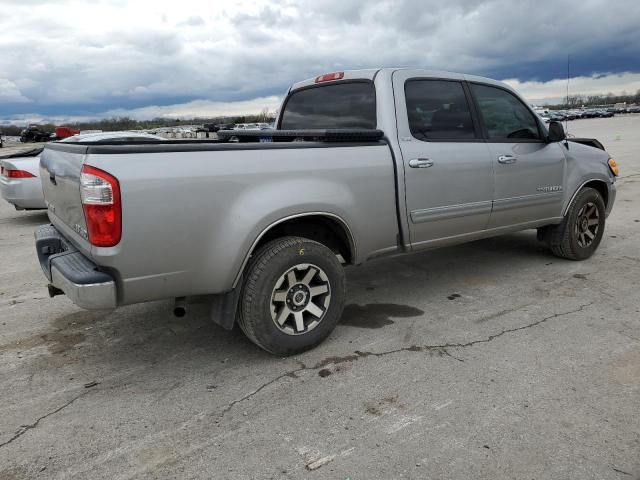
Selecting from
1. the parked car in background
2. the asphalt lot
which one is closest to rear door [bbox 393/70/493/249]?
the asphalt lot

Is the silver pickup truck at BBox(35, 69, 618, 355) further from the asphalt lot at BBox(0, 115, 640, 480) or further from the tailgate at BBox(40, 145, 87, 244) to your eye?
the asphalt lot at BBox(0, 115, 640, 480)

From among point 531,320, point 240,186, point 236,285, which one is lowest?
point 531,320

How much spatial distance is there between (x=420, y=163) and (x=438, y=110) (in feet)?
2.11

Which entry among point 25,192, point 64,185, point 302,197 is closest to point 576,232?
point 302,197

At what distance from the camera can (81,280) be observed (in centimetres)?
291

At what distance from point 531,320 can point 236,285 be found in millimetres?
2336

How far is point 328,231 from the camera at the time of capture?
3996mm

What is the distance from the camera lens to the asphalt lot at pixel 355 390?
2508 millimetres

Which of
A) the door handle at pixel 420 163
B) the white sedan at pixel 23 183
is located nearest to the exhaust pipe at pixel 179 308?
the door handle at pixel 420 163

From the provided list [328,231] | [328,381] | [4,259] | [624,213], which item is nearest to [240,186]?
[328,231]

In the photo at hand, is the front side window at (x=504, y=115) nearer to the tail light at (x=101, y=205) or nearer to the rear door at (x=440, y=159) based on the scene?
the rear door at (x=440, y=159)

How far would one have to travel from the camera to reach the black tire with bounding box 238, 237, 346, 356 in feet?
10.9

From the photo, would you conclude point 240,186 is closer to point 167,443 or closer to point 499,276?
point 167,443

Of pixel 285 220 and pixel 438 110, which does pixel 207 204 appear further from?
pixel 438 110
